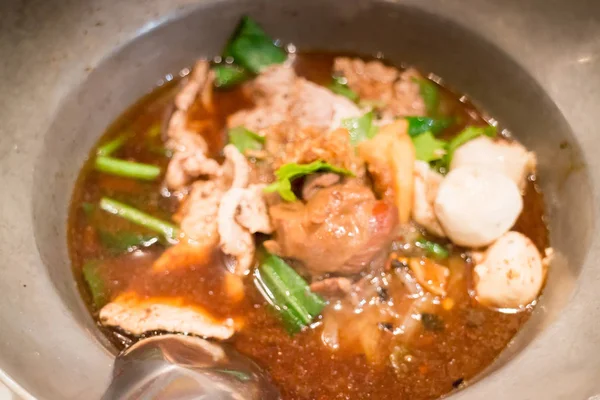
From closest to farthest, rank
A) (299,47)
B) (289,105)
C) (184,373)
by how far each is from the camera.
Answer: (184,373), (289,105), (299,47)

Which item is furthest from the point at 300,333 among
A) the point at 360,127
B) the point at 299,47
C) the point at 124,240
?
the point at 299,47

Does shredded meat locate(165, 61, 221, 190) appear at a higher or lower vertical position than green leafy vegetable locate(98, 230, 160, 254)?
higher

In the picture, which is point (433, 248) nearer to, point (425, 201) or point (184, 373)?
point (425, 201)

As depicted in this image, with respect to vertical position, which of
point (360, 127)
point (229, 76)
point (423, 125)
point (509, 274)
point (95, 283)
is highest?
point (229, 76)

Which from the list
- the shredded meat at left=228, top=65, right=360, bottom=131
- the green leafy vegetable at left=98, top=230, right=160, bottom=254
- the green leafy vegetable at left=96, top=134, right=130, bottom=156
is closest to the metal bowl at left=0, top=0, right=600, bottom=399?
the green leafy vegetable at left=96, top=134, right=130, bottom=156

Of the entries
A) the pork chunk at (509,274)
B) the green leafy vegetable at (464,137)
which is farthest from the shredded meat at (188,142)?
the pork chunk at (509,274)

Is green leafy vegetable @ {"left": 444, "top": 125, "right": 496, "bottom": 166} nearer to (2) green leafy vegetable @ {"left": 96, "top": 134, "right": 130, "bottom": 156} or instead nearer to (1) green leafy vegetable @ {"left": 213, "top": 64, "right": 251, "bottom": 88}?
(1) green leafy vegetable @ {"left": 213, "top": 64, "right": 251, "bottom": 88}
